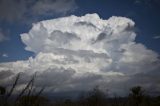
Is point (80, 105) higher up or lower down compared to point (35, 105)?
higher up

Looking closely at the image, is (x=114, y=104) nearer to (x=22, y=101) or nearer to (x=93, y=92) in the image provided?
(x=93, y=92)

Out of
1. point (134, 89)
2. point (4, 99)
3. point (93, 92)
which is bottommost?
point (4, 99)

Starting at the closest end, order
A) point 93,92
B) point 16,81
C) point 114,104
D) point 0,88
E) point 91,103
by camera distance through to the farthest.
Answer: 1. point 16,81
2. point 0,88
3. point 114,104
4. point 91,103
5. point 93,92

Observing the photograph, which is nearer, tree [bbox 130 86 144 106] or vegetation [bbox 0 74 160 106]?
vegetation [bbox 0 74 160 106]

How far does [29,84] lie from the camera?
14.6 ft

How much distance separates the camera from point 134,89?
31.6 m

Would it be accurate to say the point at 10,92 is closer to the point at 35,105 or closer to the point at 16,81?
the point at 16,81

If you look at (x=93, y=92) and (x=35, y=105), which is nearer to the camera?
(x=35, y=105)

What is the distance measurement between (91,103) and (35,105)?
13936 millimetres

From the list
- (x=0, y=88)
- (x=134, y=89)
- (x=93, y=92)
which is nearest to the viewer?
(x=0, y=88)

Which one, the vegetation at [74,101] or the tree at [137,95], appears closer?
the vegetation at [74,101]

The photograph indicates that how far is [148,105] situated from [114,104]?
12737 mm

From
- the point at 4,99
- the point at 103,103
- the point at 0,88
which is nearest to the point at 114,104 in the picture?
the point at 103,103

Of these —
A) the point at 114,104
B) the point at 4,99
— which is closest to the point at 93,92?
the point at 114,104
